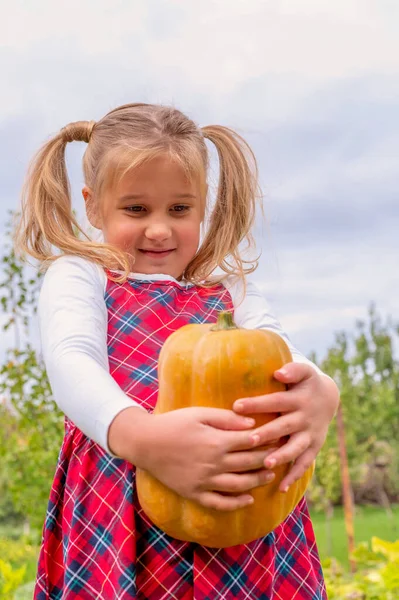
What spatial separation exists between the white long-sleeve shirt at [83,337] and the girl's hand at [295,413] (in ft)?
0.91

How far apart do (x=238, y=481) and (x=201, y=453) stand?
3.7 inches

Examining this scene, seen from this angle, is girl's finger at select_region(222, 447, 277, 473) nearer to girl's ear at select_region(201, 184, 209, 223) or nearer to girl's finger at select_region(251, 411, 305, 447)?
girl's finger at select_region(251, 411, 305, 447)

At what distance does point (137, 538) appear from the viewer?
5.72 ft

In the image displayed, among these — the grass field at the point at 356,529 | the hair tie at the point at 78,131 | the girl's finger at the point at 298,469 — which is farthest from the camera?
the grass field at the point at 356,529

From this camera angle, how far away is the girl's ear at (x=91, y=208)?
7.12 ft

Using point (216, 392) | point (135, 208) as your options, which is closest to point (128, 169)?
point (135, 208)

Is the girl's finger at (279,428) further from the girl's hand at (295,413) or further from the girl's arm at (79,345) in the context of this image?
the girl's arm at (79,345)

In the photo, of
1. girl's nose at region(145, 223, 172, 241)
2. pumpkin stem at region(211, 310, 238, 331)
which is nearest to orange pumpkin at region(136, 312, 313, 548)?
pumpkin stem at region(211, 310, 238, 331)

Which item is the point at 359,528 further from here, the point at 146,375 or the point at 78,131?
the point at 146,375

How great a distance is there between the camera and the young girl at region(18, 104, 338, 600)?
60.7 inches

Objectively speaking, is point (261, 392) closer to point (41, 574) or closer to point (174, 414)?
point (174, 414)

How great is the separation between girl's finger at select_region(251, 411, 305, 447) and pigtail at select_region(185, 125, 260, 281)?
2.37ft

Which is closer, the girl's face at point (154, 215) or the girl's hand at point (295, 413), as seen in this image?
the girl's hand at point (295, 413)

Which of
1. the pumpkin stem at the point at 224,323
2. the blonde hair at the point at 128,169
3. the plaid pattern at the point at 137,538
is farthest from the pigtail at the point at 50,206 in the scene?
the pumpkin stem at the point at 224,323
